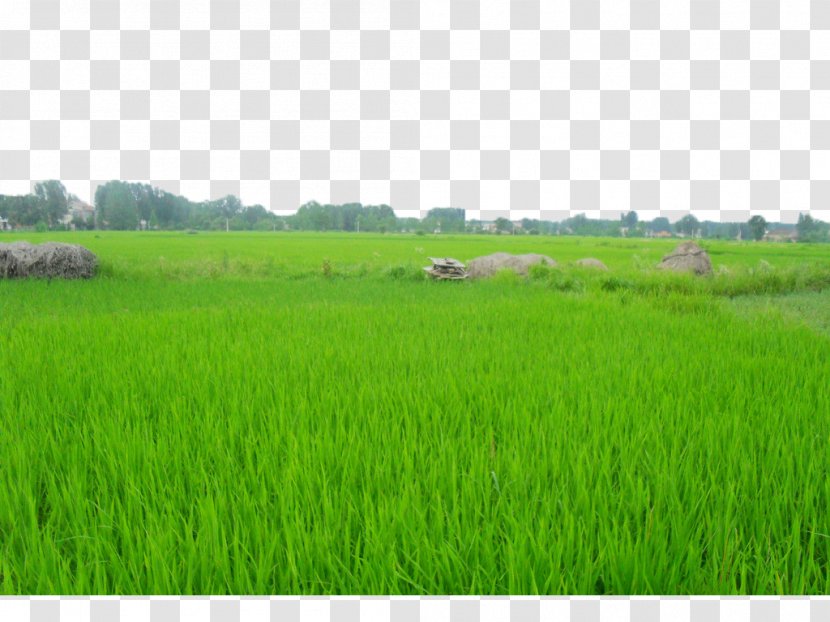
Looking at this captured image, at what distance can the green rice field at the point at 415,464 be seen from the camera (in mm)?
1111

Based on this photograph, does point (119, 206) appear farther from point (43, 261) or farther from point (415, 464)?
point (415, 464)

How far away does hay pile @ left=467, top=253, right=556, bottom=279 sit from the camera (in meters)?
11.7

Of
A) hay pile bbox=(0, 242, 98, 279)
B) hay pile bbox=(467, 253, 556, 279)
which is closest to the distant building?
hay pile bbox=(467, 253, 556, 279)

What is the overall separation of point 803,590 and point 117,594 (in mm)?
1577

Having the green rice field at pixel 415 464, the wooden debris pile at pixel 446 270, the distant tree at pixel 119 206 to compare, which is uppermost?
the distant tree at pixel 119 206

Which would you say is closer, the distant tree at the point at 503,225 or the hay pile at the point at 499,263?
the hay pile at the point at 499,263

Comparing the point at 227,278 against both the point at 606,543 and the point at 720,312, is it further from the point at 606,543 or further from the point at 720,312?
the point at 606,543

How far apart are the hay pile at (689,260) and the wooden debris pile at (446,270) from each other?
17.3ft

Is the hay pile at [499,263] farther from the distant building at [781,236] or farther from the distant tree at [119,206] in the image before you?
the distant building at [781,236]

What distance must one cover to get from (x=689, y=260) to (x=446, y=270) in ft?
20.4

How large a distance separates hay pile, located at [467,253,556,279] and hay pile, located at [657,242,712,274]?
3120 mm

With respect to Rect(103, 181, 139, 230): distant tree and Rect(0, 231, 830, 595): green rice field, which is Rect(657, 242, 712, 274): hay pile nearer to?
Rect(0, 231, 830, 595): green rice field

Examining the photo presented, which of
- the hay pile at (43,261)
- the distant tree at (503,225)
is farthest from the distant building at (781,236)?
the hay pile at (43,261)

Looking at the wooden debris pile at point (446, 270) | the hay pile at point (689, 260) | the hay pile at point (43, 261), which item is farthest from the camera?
the hay pile at point (689, 260)
